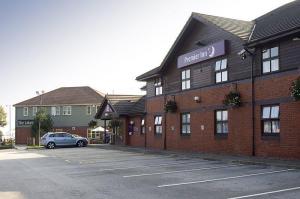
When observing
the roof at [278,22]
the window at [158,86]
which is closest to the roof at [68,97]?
the window at [158,86]

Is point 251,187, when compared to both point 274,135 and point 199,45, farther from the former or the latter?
point 199,45

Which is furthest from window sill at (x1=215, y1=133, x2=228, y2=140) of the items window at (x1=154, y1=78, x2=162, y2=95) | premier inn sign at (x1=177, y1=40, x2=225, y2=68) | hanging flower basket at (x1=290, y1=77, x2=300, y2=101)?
window at (x1=154, y1=78, x2=162, y2=95)

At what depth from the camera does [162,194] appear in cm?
1196

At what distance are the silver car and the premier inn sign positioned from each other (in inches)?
719

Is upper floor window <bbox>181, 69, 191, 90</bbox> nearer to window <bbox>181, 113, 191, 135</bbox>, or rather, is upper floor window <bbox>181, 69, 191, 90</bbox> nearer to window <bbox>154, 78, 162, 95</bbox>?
window <bbox>181, 113, 191, 135</bbox>

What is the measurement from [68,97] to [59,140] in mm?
23393

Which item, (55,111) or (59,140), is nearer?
(59,140)

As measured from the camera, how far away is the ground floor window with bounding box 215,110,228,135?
2458 centimetres

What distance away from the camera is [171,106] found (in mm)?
29516

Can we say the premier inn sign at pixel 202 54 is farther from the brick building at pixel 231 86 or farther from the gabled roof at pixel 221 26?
the gabled roof at pixel 221 26

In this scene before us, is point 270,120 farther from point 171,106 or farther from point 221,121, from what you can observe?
point 171,106

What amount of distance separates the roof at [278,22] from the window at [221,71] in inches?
87.3

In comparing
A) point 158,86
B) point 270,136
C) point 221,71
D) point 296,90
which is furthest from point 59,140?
point 296,90

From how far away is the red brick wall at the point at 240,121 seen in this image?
65.5 feet
